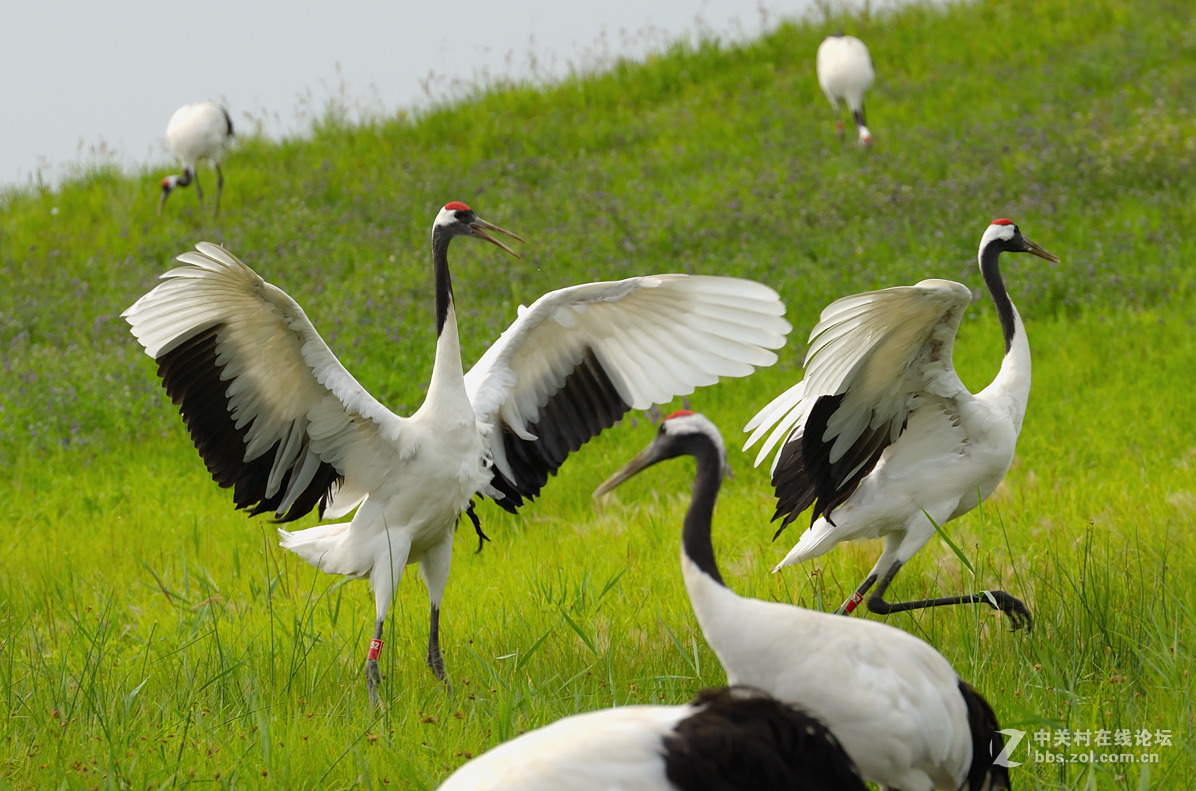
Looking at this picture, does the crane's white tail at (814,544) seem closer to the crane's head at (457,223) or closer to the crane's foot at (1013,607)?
the crane's foot at (1013,607)

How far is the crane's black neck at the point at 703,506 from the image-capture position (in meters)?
2.86

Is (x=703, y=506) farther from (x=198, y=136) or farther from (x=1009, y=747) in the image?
(x=198, y=136)

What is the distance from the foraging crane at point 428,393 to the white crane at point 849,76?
9219 mm

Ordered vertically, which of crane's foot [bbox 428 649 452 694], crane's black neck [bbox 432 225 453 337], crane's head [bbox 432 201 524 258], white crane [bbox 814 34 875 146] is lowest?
crane's foot [bbox 428 649 452 694]

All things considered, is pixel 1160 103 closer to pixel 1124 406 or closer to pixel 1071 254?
pixel 1071 254

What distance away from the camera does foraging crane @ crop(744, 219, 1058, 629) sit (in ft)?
14.9

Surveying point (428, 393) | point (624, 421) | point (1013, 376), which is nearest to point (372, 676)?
point (428, 393)

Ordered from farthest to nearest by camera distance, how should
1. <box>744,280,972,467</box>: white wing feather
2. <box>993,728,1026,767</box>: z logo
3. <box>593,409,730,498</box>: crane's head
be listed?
<box>744,280,972,467</box>: white wing feather < <box>993,728,1026,767</box>: z logo < <box>593,409,730,498</box>: crane's head

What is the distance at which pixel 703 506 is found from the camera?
2.91 m

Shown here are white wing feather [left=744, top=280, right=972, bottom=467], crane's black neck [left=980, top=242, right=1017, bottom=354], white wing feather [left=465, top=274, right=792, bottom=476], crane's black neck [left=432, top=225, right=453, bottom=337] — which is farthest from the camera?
crane's black neck [left=980, top=242, right=1017, bottom=354]

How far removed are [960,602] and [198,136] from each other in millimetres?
12552

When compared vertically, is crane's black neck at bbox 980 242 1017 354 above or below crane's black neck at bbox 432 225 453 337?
below

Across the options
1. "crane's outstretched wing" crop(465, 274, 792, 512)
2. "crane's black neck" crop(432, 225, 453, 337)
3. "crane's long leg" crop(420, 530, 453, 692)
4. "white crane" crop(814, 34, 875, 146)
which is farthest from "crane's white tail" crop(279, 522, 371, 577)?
"white crane" crop(814, 34, 875, 146)

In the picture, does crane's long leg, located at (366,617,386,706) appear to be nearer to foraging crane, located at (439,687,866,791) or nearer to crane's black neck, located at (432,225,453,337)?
crane's black neck, located at (432,225,453,337)
